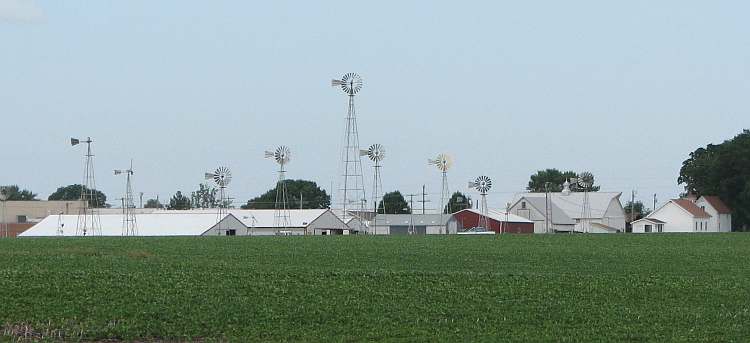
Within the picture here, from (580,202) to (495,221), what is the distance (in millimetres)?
19987

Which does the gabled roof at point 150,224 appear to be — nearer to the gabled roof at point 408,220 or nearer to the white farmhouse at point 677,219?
the gabled roof at point 408,220

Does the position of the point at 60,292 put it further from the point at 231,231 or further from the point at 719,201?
the point at 719,201

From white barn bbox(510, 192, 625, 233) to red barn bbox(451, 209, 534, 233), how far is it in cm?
441

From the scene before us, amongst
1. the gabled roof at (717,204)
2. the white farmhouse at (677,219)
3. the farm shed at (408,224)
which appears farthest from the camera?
the farm shed at (408,224)

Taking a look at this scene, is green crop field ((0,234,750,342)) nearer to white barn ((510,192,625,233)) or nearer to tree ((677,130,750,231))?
tree ((677,130,750,231))

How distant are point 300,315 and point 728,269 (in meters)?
25.0

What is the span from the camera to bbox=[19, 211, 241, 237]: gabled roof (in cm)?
14212

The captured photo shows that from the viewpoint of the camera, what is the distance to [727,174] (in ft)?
477

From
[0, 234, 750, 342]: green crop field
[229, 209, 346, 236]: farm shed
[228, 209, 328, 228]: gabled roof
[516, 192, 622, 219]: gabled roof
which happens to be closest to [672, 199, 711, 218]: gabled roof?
[516, 192, 622, 219]: gabled roof

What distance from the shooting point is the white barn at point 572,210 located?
174 meters

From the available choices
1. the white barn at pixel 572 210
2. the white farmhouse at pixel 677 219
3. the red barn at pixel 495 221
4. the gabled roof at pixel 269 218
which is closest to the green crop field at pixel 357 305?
the gabled roof at pixel 269 218

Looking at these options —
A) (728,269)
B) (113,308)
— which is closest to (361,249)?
(728,269)

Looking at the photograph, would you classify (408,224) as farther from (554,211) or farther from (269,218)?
(554,211)

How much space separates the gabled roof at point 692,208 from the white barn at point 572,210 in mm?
15370
